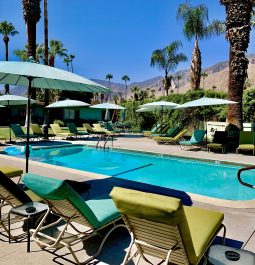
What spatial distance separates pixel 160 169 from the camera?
36.0ft

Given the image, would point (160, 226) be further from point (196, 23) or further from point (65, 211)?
Answer: point (196, 23)

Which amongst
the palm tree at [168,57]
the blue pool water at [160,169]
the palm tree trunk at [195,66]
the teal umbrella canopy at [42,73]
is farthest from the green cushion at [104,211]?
the palm tree at [168,57]

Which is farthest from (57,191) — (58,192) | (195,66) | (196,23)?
(196,23)

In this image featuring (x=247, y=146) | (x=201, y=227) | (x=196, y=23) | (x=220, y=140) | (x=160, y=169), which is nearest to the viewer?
(x=201, y=227)

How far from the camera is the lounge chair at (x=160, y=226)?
7.68 ft

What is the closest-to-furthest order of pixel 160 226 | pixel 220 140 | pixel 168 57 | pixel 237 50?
pixel 160 226, pixel 220 140, pixel 237 50, pixel 168 57

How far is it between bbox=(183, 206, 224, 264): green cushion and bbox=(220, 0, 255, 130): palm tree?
1132 centimetres

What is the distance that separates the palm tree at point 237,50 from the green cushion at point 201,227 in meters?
11.3

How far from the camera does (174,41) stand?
111ft

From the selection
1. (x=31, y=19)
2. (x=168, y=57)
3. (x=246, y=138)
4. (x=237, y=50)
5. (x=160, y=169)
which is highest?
(x=168, y=57)

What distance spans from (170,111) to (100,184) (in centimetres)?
1788

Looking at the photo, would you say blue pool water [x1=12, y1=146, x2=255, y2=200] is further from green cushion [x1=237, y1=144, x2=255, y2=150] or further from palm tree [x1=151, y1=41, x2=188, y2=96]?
palm tree [x1=151, y1=41, x2=188, y2=96]

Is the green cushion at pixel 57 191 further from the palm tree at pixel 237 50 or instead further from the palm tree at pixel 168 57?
the palm tree at pixel 168 57

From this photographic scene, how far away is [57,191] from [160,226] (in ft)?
3.68
